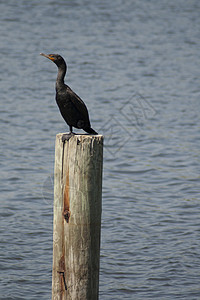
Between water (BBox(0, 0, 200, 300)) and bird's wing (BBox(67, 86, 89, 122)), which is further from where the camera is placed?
water (BBox(0, 0, 200, 300))

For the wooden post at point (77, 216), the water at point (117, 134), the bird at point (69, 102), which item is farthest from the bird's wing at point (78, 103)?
the water at point (117, 134)

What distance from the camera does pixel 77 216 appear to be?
4.31 meters

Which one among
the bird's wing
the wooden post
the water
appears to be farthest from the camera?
the water

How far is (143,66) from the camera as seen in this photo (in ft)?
64.2

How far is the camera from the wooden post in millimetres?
4246

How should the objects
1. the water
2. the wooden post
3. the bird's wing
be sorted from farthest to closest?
1. the water
2. the bird's wing
3. the wooden post

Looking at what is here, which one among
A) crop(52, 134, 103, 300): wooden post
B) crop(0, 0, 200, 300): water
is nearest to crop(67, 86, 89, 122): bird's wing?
crop(52, 134, 103, 300): wooden post

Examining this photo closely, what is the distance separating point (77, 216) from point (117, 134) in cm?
877

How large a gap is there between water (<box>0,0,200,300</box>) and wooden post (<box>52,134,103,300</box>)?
5.47 ft

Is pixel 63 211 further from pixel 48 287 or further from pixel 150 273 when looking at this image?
pixel 150 273

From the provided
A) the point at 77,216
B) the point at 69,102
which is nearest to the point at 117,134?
the point at 69,102

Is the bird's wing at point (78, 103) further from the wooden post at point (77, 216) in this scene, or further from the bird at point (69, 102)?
the wooden post at point (77, 216)

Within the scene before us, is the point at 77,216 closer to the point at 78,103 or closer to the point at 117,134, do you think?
the point at 78,103

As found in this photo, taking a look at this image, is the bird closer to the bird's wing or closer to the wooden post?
the bird's wing
